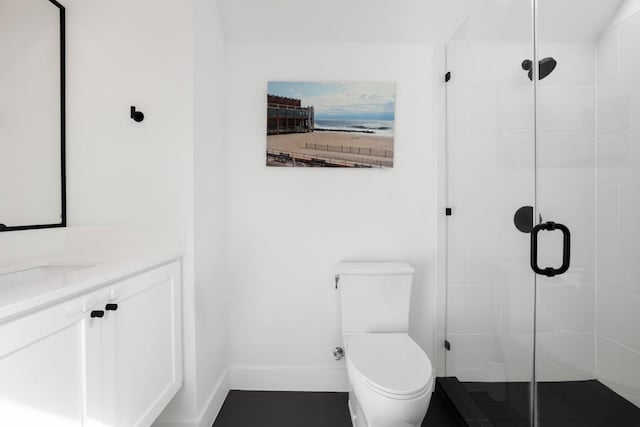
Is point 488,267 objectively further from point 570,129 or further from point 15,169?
point 15,169

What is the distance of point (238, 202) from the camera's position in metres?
2.06

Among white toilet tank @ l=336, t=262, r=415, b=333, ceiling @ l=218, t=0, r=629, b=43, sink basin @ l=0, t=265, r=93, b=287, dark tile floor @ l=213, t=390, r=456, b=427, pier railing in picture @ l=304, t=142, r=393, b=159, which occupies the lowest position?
dark tile floor @ l=213, t=390, r=456, b=427

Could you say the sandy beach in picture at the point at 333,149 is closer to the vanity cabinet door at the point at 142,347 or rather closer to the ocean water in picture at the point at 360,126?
the ocean water in picture at the point at 360,126

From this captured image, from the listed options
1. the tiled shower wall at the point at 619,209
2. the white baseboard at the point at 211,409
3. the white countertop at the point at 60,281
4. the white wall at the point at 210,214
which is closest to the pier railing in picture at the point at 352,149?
the white wall at the point at 210,214

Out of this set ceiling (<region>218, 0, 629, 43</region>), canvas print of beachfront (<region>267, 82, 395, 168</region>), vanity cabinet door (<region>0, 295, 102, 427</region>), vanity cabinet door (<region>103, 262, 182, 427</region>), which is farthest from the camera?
canvas print of beachfront (<region>267, 82, 395, 168</region>)

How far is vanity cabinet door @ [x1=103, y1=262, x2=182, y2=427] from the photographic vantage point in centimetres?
111

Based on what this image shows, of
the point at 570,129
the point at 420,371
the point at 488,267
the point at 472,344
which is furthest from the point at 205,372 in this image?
the point at 570,129

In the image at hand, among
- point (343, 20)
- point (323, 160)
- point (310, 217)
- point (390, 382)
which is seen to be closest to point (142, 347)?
point (390, 382)

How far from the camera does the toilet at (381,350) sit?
1273 millimetres

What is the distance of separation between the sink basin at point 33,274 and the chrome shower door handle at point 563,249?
1601 mm

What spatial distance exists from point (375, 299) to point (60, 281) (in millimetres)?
1379

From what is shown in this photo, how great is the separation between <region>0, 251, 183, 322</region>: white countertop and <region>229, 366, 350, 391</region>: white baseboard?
948 mm

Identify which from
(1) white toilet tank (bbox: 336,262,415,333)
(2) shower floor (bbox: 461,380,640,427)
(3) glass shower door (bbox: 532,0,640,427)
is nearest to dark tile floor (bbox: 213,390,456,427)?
(2) shower floor (bbox: 461,380,640,427)

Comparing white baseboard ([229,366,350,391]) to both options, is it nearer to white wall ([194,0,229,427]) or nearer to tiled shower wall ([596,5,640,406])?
white wall ([194,0,229,427])
